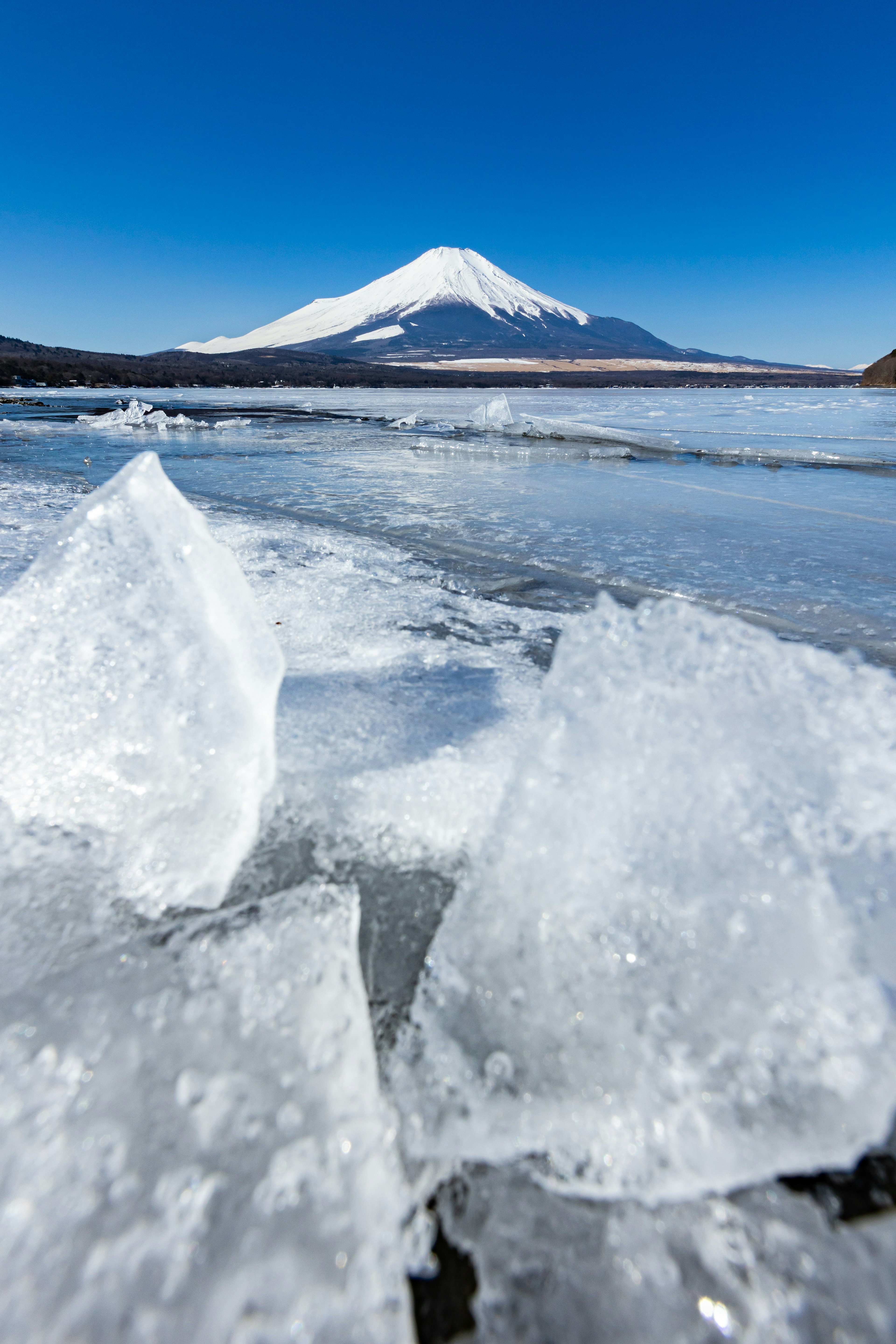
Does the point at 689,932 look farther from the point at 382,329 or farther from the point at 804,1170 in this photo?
the point at 382,329

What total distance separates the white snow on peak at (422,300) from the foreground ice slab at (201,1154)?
15293 centimetres

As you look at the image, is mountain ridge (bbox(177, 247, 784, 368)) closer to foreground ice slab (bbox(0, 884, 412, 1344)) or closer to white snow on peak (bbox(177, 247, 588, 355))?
white snow on peak (bbox(177, 247, 588, 355))

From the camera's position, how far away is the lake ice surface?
60cm

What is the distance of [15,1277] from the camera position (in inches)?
22.6

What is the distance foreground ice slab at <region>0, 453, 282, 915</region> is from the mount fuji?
400 ft

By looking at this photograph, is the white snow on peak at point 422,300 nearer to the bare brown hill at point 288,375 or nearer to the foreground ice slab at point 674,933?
the bare brown hill at point 288,375

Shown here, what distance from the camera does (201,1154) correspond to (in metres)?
0.67

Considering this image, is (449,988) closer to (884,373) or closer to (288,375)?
(884,373)

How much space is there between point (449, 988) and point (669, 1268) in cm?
34

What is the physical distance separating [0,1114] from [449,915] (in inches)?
21.0

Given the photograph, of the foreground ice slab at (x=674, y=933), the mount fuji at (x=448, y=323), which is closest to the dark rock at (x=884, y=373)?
the foreground ice slab at (x=674, y=933)

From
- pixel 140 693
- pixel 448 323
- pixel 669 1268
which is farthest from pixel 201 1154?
pixel 448 323

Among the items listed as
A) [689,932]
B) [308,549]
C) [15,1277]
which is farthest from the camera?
[308,549]

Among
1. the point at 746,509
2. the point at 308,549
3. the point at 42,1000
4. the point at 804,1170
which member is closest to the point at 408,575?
the point at 308,549
